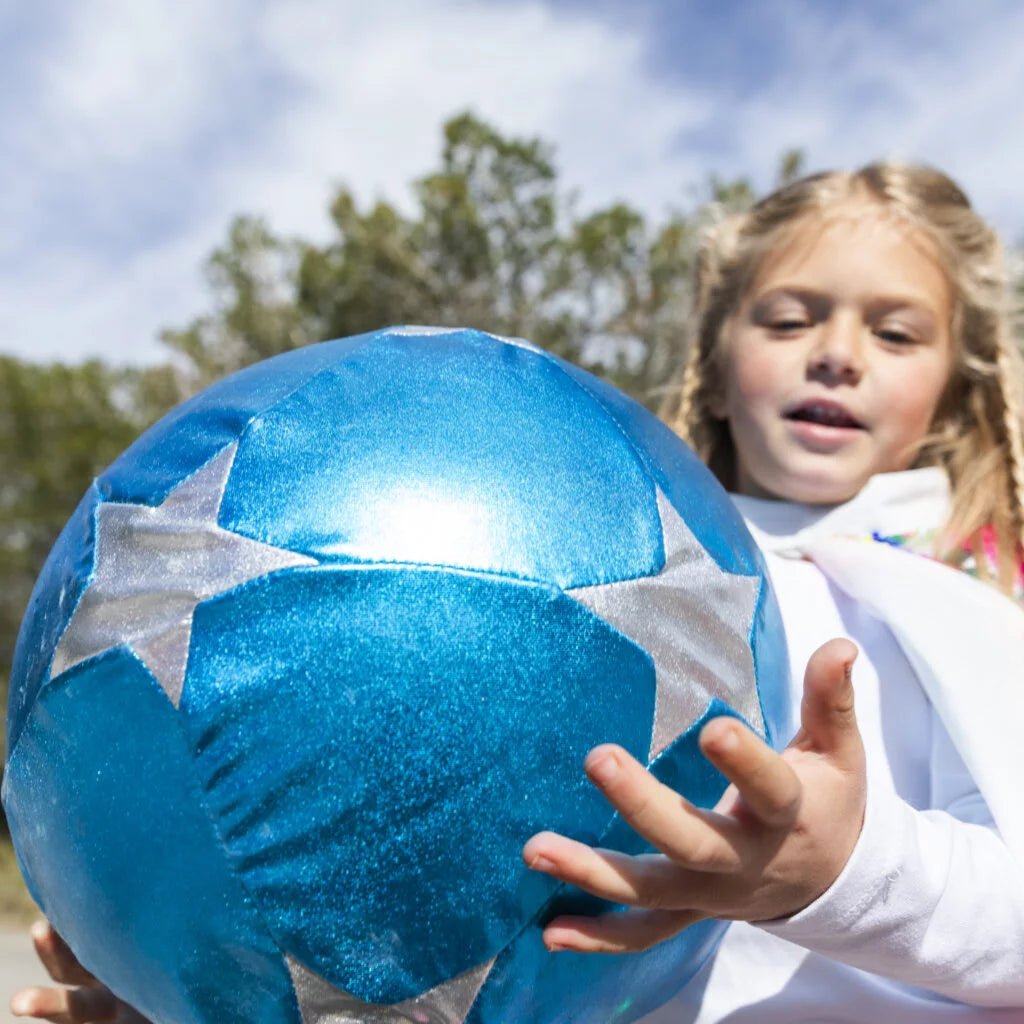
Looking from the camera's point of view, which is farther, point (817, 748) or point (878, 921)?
point (878, 921)

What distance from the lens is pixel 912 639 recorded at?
1.72 m

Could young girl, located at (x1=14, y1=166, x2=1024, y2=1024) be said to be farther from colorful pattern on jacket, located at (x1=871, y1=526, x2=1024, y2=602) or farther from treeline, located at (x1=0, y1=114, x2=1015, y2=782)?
treeline, located at (x1=0, y1=114, x2=1015, y2=782)

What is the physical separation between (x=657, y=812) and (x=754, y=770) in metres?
0.09

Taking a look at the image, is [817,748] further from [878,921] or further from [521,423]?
[521,423]

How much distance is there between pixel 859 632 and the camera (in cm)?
183

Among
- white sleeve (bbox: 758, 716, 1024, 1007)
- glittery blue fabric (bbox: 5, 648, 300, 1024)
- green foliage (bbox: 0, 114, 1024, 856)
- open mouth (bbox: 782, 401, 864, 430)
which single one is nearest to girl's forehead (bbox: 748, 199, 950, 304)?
open mouth (bbox: 782, 401, 864, 430)

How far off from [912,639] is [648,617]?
28.0 inches

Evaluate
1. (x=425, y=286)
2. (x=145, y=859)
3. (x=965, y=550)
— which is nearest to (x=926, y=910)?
(x=145, y=859)

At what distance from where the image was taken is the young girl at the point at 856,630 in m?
1.09

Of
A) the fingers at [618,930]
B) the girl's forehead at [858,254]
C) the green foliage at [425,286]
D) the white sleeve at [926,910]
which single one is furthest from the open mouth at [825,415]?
the green foliage at [425,286]

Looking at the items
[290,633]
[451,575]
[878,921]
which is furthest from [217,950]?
[878,921]

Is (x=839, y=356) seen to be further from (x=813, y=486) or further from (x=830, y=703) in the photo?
(x=830, y=703)

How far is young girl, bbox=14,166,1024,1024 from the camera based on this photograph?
109cm

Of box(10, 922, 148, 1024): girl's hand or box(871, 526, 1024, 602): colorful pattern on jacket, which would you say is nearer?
box(10, 922, 148, 1024): girl's hand
